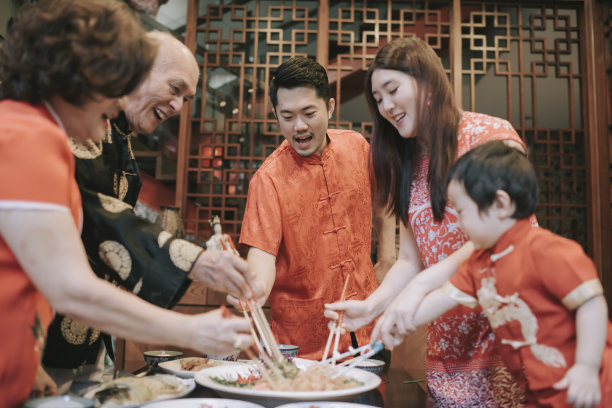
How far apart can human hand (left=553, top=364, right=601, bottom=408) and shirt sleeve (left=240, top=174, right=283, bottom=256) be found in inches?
55.8

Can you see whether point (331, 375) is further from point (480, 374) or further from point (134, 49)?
point (134, 49)

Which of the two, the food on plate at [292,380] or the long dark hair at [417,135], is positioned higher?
the long dark hair at [417,135]

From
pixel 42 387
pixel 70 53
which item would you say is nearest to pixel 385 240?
pixel 42 387

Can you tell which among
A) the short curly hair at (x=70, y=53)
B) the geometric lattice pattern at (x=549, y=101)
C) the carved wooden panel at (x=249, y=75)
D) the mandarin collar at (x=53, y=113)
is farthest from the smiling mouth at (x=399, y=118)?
the geometric lattice pattern at (x=549, y=101)

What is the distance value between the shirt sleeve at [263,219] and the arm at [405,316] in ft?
3.01

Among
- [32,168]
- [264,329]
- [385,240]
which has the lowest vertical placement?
[264,329]

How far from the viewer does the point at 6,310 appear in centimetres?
90

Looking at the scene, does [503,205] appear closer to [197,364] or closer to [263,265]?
[197,364]

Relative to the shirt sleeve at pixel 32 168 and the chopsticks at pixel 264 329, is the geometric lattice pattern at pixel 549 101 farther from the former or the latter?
the shirt sleeve at pixel 32 168

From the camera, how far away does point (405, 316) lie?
1.33 m

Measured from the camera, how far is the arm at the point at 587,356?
0.96m

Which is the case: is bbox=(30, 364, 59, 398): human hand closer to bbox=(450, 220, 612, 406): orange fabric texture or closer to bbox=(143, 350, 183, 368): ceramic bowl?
bbox=(143, 350, 183, 368): ceramic bowl

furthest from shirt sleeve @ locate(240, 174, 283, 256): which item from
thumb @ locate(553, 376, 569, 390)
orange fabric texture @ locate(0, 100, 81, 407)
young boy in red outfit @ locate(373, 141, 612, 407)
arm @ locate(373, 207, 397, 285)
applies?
thumb @ locate(553, 376, 569, 390)

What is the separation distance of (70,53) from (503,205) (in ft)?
3.11
